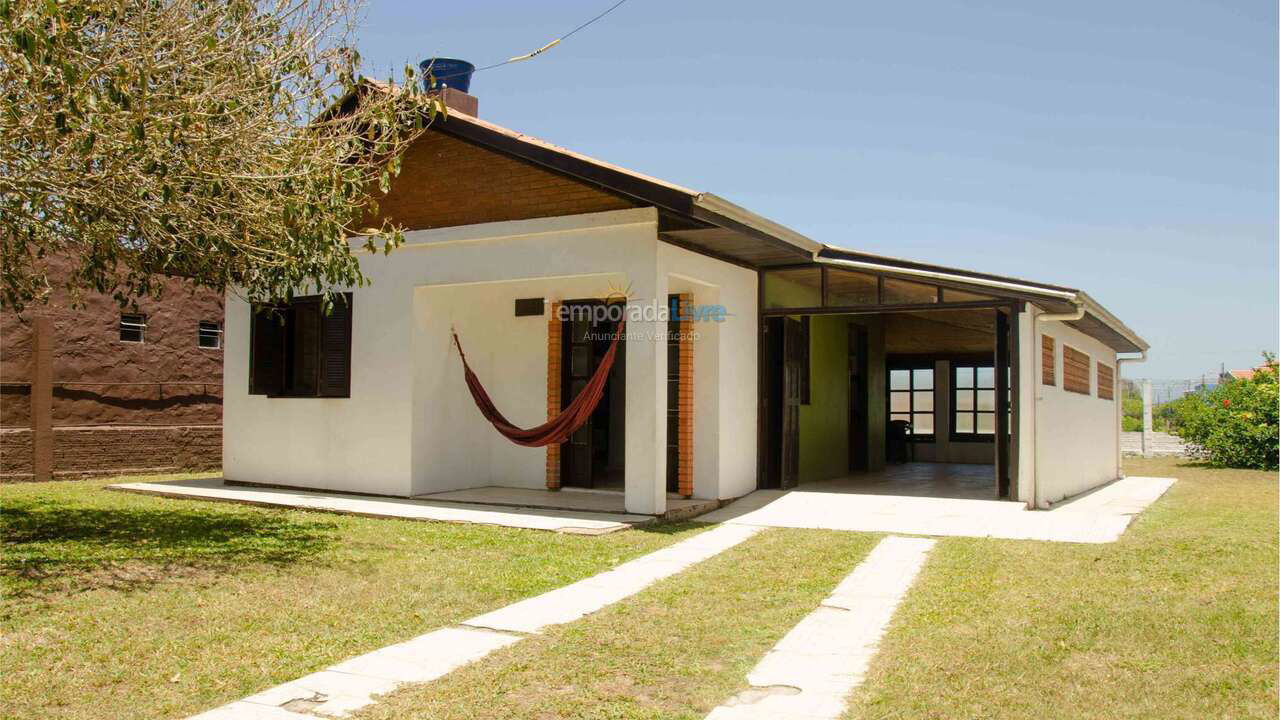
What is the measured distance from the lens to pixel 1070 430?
11312 millimetres

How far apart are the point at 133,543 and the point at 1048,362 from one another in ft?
28.6

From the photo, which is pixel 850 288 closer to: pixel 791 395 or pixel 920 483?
pixel 791 395

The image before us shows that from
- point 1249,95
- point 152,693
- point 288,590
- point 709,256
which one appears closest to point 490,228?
point 709,256

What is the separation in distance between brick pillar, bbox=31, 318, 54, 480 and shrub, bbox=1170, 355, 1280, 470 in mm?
18813

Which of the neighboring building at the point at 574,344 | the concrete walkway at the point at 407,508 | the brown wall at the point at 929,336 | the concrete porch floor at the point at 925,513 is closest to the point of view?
the concrete walkway at the point at 407,508

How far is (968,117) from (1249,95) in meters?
3.71

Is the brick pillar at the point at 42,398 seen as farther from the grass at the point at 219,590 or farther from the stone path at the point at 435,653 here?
the stone path at the point at 435,653

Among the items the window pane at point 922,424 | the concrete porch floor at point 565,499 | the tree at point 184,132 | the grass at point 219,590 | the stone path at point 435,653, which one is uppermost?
the tree at point 184,132

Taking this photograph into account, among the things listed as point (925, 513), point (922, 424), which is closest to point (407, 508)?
point (925, 513)

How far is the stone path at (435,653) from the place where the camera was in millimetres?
3498

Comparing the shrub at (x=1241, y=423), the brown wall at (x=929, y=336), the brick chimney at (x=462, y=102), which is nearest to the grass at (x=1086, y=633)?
the brick chimney at (x=462, y=102)

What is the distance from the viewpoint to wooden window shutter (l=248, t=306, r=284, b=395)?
10367mm

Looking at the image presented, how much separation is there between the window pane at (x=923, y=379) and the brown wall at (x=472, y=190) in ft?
34.0

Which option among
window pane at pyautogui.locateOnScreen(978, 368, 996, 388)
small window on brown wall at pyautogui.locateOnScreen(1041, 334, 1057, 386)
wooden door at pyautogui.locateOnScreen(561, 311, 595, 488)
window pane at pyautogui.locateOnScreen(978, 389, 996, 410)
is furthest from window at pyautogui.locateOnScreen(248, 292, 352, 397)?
window pane at pyautogui.locateOnScreen(978, 389, 996, 410)
